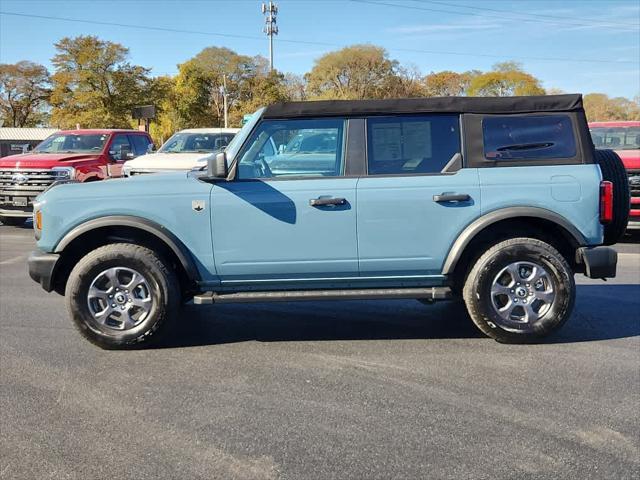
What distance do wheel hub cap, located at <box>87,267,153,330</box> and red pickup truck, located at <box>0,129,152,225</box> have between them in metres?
7.86

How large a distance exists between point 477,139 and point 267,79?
61.9 m

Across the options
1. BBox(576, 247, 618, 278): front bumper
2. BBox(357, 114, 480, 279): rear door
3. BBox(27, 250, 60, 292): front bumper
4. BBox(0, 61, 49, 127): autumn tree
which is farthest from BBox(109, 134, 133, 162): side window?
BBox(0, 61, 49, 127): autumn tree

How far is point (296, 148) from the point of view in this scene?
4848 mm

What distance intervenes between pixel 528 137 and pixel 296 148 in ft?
6.11

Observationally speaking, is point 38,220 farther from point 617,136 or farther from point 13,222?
point 617,136

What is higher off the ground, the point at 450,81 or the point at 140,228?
the point at 450,81

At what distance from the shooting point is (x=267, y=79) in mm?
64062

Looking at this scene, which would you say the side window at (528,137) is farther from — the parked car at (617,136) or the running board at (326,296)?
the parked car at (617,136)

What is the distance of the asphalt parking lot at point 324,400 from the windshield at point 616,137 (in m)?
6.58

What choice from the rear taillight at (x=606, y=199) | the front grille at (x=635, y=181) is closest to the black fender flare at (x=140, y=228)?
the rear taillight at (x=606, y=199)

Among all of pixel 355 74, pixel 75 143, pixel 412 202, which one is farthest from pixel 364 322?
pixel 355 74

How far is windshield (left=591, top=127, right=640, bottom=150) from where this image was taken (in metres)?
11.1

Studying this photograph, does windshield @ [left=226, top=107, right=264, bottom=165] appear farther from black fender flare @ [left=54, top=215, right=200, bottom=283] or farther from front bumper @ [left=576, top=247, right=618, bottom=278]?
front bumper @ [left=576, top=247, right=618, bottom=278]

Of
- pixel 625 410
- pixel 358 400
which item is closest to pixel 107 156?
pixel 358 400
